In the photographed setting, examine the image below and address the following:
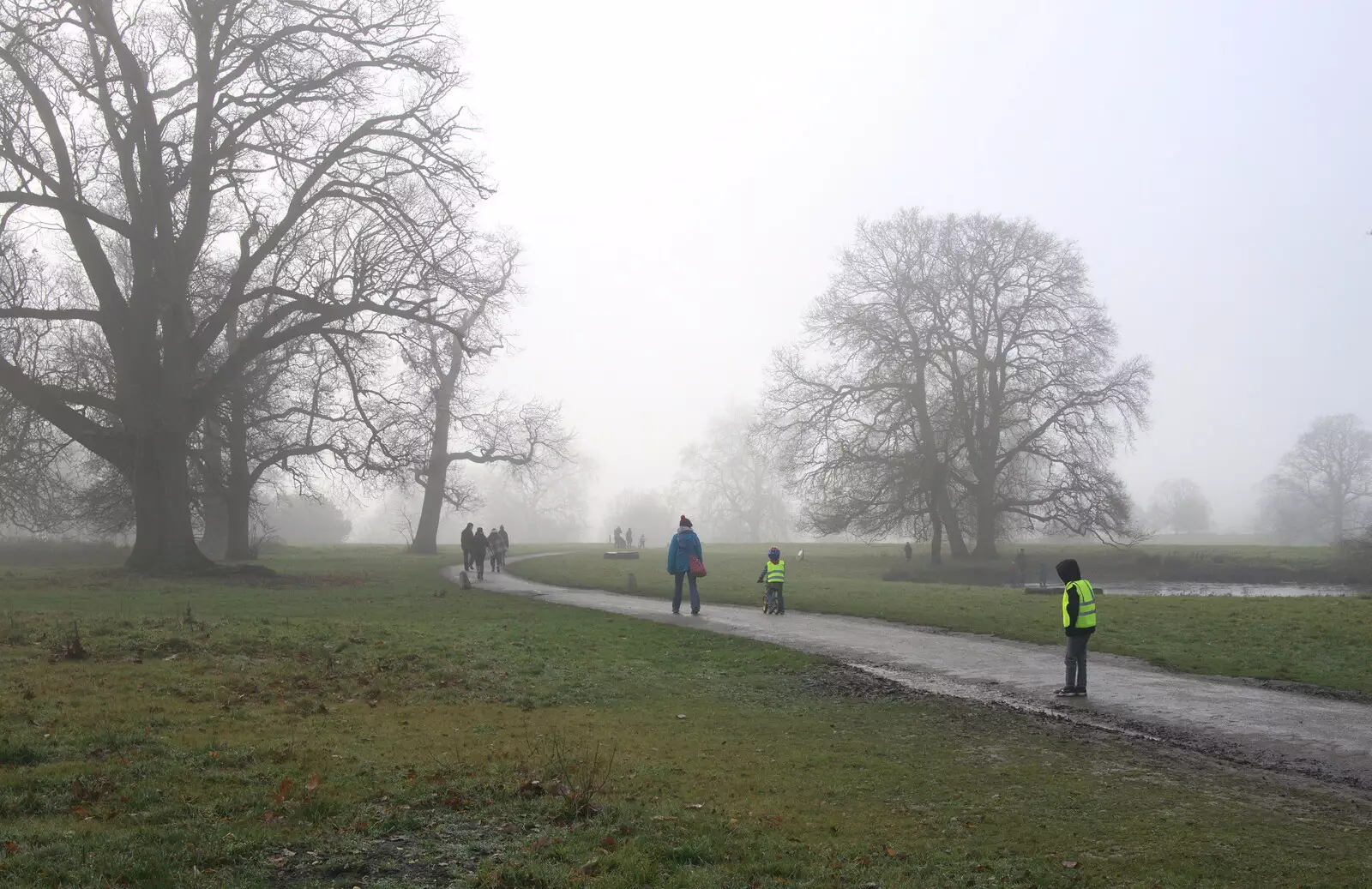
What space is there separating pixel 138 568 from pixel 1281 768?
1023 inches

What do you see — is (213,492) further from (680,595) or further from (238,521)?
(680,595)

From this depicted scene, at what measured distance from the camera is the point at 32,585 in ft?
69.9

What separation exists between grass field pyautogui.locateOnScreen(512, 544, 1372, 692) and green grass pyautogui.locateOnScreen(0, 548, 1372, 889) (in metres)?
5.34

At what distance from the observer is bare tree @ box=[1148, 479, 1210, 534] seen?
405 ft

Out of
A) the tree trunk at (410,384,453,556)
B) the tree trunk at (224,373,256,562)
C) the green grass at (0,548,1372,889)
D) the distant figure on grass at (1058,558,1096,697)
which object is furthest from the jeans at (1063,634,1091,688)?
the tree trunk at (410,384,453,556)

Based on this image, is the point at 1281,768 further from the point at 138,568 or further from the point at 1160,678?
the point at 138,568

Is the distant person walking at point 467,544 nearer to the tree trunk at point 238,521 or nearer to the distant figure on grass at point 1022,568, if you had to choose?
the tree trunk at point 238,521

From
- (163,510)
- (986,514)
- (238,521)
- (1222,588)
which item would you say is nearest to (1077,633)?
(163,510)

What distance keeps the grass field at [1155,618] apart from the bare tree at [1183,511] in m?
108

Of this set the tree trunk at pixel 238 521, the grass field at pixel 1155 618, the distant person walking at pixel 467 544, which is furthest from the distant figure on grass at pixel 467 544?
the tree trunk at pixel 238 521

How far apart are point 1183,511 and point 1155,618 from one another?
118m

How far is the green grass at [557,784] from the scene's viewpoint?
226 inches

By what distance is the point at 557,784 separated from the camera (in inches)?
282

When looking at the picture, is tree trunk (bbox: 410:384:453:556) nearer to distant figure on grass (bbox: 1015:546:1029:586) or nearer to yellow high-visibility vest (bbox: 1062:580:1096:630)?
distant figure on grass (bbox: 1015:546:1029:586)
